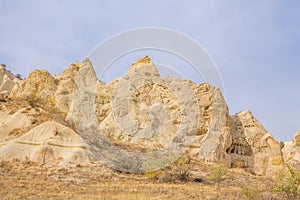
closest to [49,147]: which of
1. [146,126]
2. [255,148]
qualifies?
[146,126]

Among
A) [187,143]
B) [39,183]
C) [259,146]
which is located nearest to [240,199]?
[39,183]

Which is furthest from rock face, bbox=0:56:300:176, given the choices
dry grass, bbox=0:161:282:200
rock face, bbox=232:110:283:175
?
dry grass, bbox=0:161:282:200

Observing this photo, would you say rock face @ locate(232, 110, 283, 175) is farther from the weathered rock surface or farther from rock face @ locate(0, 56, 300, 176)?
the weathered rock surface

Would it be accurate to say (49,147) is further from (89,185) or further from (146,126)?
(146,126)

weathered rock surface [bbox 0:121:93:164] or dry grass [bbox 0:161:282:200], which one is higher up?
weathered rock surface [bbox 0:121:93:164]

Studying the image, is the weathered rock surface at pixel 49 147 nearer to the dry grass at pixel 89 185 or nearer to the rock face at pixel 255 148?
the dry grass at pixel 89 185

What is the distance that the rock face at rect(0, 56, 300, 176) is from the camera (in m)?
24.9

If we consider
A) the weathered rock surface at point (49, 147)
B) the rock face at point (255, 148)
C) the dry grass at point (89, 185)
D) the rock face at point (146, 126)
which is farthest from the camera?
the rock face at point (255, 148)

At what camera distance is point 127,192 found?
1542 cm

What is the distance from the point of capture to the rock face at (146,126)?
24.9 m

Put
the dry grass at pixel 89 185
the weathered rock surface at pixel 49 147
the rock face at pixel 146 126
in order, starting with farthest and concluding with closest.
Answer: the rock face at pixel 146 126
the weathered rock surface at pixel 49 147
the dry grass at pixel 89 185

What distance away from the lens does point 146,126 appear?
103 ft

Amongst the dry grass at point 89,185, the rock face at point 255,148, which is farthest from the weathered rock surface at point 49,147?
the rock face at point 255,148

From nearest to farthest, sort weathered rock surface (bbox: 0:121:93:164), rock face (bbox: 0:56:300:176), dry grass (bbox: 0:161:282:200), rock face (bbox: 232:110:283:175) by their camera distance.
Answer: dry grass (bbox: 0:161:282:200)
weathered rock surface (bbox: 0:121:93:164)
rock face (bbox: 0:56:300:176)
rock face (bbox: 232:110:283:175)
